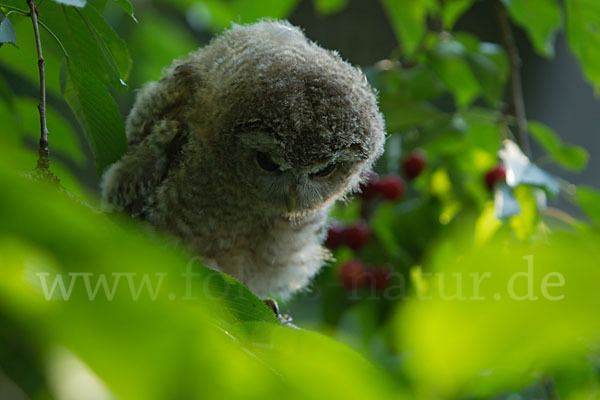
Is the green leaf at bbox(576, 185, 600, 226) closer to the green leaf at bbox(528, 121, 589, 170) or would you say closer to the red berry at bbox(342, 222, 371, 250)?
the green leaf at bbox(528, 121, 589, 170)

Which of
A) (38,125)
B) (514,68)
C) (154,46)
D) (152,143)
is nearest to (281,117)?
(152,143)

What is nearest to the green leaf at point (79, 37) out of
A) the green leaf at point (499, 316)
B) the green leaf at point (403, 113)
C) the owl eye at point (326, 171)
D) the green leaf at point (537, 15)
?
the owl eye at point (326, 171)

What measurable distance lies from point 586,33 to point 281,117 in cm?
92

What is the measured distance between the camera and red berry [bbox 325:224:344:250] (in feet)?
5.81

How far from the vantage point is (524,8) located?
157 cm

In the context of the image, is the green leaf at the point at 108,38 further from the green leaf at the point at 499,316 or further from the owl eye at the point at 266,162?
the green leaf at the point at 499,316

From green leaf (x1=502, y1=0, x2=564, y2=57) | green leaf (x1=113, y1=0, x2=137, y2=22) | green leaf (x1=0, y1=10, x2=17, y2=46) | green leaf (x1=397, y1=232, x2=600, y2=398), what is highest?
green leaf (x1=502, y1=0, x2=564, y2=57)

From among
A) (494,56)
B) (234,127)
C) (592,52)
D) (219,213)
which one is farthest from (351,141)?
(592,52)

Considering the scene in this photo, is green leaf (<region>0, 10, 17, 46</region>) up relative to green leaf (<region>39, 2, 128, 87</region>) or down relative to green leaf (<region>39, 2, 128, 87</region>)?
down

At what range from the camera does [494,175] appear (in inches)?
64.6

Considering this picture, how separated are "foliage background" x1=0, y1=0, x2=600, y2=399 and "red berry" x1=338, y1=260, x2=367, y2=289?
0.02 meters

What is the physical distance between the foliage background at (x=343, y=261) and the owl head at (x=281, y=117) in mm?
251

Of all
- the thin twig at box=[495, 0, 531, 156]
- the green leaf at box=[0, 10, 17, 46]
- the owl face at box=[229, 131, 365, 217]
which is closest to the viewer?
the green leaf at box=[0, 10, 17, 46]

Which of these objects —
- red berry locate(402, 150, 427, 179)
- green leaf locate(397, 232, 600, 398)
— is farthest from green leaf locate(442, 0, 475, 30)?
green leaf locate(397, 232, 600, 398)
